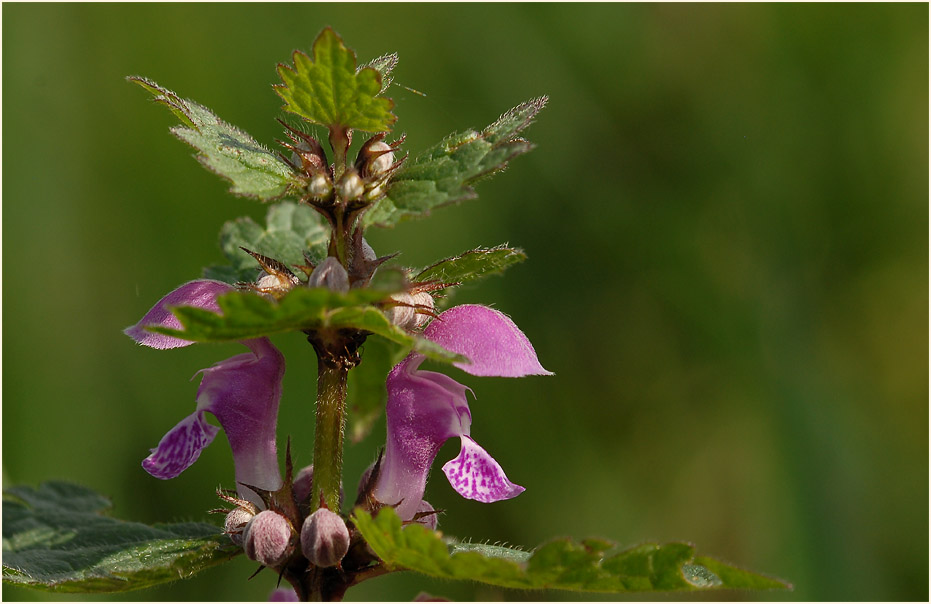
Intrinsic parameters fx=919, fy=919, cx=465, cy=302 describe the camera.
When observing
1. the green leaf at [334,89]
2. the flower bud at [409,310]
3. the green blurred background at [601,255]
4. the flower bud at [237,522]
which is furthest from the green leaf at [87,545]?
the green blurred background at [601,255]

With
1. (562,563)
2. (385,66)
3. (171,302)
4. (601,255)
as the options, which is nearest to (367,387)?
(171,302)

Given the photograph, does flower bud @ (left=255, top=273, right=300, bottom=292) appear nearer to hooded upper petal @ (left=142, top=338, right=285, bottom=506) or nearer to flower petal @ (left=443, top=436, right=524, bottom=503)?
hooded upper petal @ (left=142, top=338, right=285, bottom=506)

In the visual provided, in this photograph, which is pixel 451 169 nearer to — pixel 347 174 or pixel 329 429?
pixel 347 174

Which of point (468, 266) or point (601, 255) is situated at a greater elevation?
point (601, 255)

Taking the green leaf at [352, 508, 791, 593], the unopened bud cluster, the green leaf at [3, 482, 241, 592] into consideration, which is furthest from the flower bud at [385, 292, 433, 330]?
the green leaf at [3, 482, 241, 592]

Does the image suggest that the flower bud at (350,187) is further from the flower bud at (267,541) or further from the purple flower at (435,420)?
the flower bud at (267,541)

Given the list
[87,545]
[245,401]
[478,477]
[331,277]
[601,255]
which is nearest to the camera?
[331,277]
